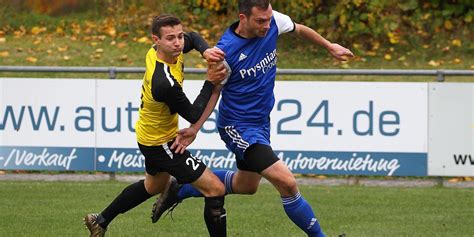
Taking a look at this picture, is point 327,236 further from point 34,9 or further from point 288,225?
point 34,9

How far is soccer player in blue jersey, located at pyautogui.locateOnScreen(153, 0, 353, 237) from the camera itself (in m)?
8.73

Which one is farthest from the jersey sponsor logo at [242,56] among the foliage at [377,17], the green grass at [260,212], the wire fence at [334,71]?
the foliage at [377,17]

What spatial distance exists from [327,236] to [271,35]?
1.89 meters

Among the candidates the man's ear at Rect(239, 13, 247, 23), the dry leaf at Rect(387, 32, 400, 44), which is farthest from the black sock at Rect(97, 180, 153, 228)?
the dry leaf at Rect(387, 32, 400, 44)

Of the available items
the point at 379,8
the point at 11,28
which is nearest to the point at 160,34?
the point at 379,8

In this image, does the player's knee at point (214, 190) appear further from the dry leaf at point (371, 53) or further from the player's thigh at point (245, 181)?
the dry leaf at point (371, 53)

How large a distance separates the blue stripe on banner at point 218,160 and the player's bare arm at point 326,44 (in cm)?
449

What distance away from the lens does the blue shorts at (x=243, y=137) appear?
889cm

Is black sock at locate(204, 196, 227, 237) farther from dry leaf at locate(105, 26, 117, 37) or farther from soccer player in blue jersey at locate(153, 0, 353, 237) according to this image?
dry leaf at locate(105, 26, 117, 37)

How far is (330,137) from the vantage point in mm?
13797

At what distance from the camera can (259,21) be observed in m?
8.71

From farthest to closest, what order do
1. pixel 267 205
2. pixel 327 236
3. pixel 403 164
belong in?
pixel 403 164, pixel 267 205, pixel 327 236

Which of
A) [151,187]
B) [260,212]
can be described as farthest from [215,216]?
[260,212]

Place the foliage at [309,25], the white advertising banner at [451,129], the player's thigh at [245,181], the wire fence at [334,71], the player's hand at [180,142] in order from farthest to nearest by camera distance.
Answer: the foliage at [309,25]
the wire fence at [334,71]
the white advertising banner at [451,129]
the player's thigh at [245,181]
the player's hand at [180,142]
